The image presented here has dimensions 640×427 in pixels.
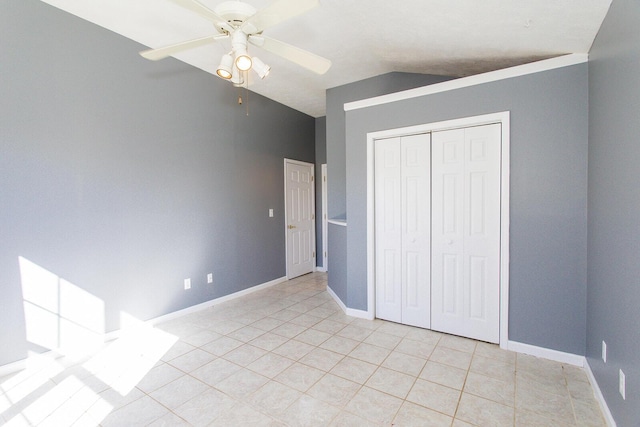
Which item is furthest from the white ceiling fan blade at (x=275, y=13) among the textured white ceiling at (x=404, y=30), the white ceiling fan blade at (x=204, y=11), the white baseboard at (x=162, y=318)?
the white baseboard at (x=162, y=318)

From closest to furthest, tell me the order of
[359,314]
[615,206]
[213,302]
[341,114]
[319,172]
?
[615,206], [359,314], [213,302], [341,114], [319,172]

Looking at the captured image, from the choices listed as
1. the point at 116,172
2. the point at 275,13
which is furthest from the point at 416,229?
the point at 116,172

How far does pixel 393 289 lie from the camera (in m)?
3.11

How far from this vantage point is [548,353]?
92.2 inches

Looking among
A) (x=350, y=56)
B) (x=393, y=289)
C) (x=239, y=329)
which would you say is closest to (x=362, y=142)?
(x=350, y=56)

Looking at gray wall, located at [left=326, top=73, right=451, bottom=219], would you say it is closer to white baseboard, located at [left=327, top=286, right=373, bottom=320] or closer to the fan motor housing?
white baseboard, located at [left=327, top=286, right=373, bottom=320]

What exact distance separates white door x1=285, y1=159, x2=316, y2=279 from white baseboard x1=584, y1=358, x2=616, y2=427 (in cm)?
371

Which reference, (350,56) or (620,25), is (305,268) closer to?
(350,56)

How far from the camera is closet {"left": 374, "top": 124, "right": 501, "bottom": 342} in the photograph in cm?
257

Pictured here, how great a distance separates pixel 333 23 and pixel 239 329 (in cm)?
307

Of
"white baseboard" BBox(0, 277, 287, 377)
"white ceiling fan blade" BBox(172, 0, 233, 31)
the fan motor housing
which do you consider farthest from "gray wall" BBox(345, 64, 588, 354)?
"white baseboard" BBox(0, 277, 287, 377)

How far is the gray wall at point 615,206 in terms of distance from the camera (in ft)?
4.49

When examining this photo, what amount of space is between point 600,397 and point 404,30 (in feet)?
9.94

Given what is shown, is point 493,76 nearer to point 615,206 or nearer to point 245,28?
point 615,206
